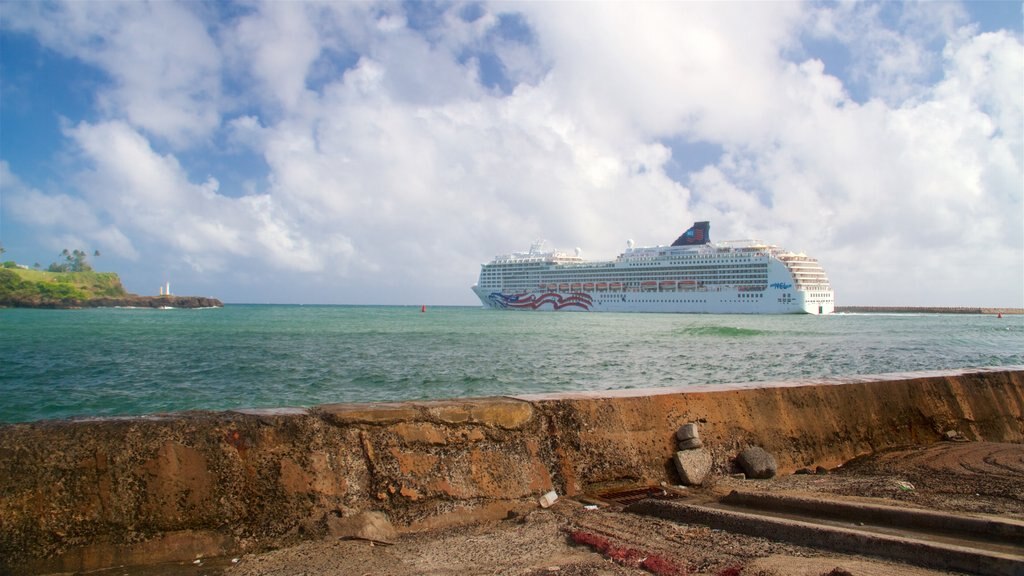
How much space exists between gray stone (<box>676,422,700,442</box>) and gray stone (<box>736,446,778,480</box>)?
306 millimetres

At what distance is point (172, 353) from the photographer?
16.5 metres

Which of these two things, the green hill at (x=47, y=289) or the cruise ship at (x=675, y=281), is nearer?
the cruise ship at (x=675, y=281)

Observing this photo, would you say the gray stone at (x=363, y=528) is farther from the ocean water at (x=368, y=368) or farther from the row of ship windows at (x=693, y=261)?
the row of ship windows at (x=693, y=261)

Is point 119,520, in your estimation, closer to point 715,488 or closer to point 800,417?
point 715,488

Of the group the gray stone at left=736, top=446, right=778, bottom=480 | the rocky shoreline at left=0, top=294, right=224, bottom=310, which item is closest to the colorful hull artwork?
the rocky shoreline at left=0, top=294, right=224, bottom=310

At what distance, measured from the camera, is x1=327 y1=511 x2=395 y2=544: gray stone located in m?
2.20

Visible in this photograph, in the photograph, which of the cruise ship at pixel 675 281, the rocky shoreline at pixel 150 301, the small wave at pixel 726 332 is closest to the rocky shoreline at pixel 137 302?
the rocky shoreline at pixel 150 301

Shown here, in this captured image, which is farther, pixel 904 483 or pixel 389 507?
pixel 904 483

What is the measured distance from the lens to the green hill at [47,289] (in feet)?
252

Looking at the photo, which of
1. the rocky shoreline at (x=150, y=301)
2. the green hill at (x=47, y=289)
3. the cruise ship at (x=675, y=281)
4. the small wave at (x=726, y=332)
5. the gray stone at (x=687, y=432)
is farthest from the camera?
the rocky shoreline at (x=150, y=301)

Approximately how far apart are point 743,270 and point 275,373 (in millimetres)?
56828

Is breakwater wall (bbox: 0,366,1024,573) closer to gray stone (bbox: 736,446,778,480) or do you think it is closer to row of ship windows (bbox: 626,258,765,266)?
gray stone (bbox: 736,446,778,480)

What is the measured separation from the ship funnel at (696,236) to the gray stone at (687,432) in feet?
230

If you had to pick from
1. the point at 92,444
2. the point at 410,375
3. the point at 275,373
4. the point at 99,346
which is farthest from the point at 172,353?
the point at 92,444
